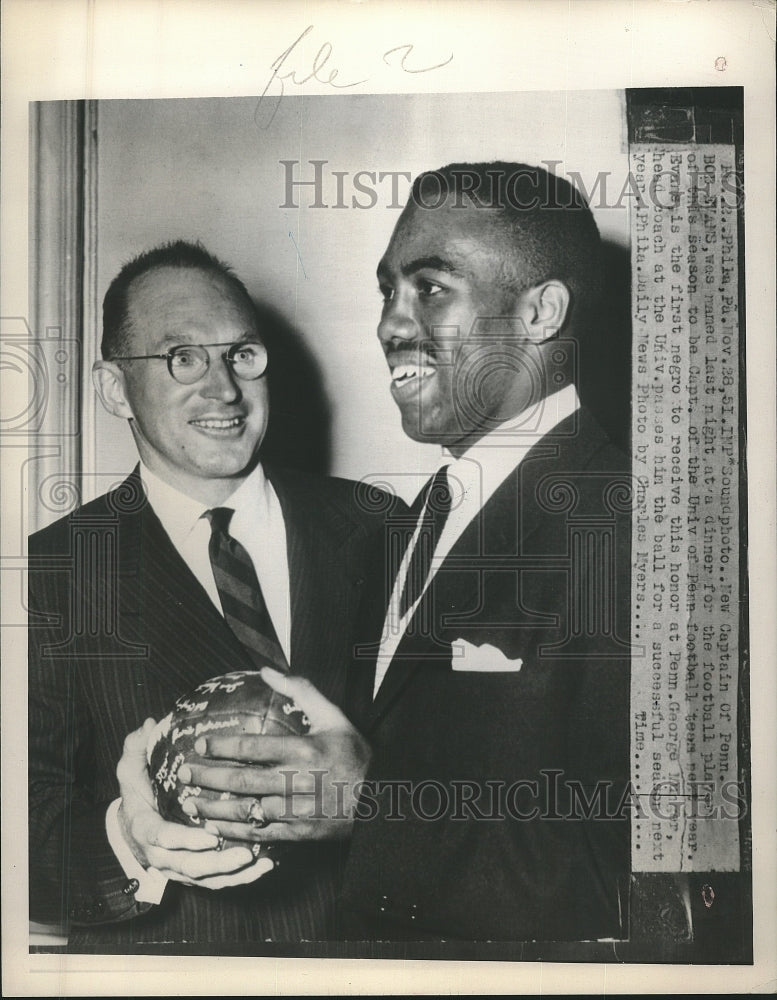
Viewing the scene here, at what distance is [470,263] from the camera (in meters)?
1.83

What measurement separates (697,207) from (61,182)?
133 cm

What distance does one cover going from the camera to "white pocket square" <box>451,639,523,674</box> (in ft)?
5.92

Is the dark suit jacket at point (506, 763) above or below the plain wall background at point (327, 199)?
below

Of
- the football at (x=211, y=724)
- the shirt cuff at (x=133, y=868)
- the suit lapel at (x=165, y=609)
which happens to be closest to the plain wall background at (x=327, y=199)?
the suit lapel at (x=165, y=609)

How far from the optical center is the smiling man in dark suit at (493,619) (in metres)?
1.80

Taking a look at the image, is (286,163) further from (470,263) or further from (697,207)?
(697,207)

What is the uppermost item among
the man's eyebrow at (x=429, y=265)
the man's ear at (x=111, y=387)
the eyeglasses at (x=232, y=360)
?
the man's eyebrow at (x=429, y=265)

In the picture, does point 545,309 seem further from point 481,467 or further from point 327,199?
point 327,199

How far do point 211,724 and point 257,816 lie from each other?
211mm

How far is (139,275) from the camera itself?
1859mm

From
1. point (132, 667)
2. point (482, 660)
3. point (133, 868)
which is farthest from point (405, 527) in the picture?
point (133, 868)

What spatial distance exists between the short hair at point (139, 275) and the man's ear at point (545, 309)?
574 mm

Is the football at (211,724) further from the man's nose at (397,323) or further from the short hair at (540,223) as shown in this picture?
the short hair at (540,223)
